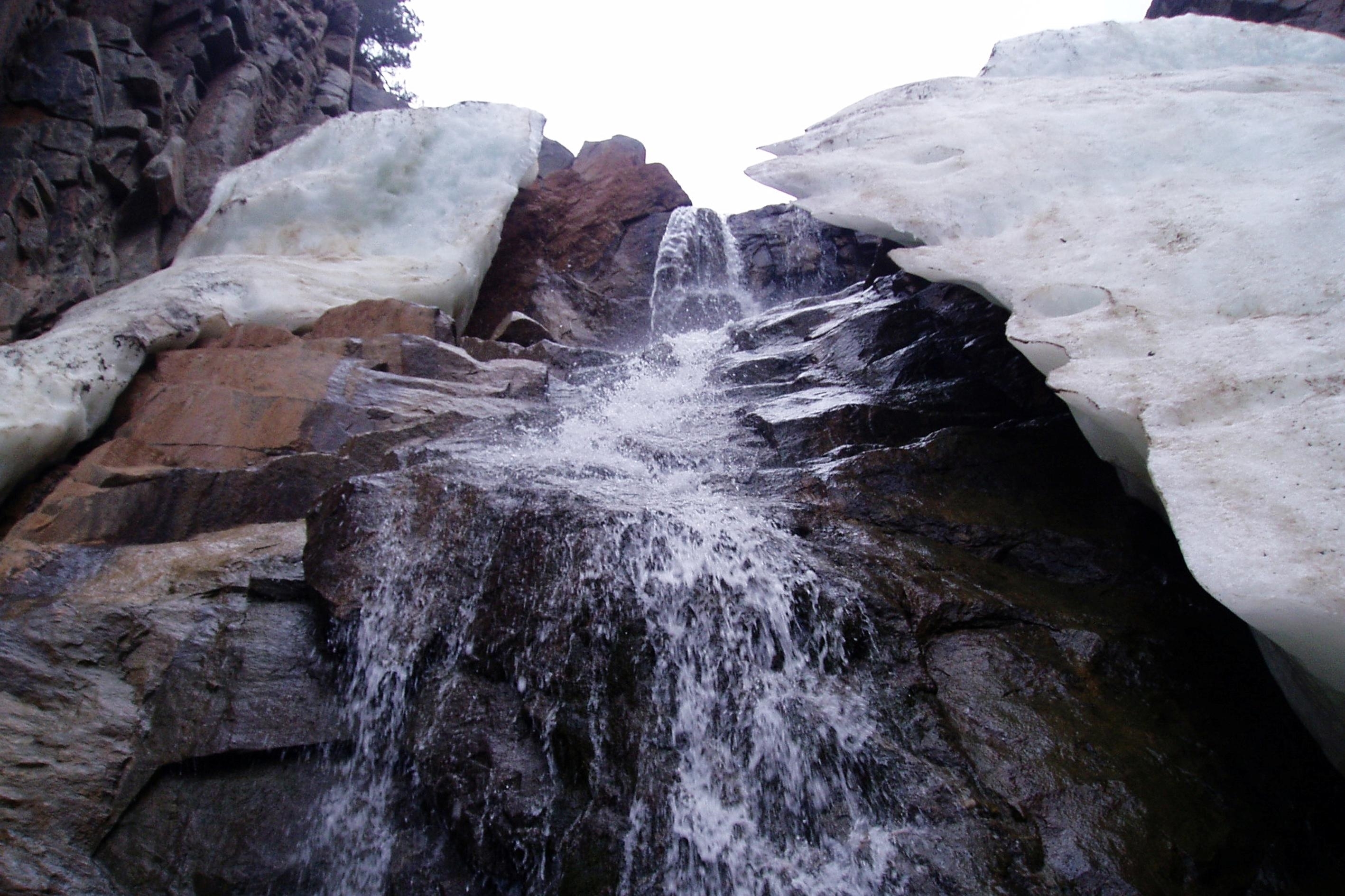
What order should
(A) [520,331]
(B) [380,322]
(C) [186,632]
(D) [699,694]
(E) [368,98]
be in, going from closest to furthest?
1. (D) [699,694]
2. (C) [186,632]
3. (B) [380,322]
4. (A) [520,331]
5. (E) [368,98]

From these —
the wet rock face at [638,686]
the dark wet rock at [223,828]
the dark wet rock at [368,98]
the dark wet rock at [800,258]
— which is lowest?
the dark wet rock at [223,828]

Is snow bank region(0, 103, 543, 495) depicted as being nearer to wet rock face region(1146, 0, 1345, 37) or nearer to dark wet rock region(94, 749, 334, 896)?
dark wet rock region(94, 749, 334, 896)

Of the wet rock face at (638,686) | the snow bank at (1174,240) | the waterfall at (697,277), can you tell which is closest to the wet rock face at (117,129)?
the wet rock face at (638,686)

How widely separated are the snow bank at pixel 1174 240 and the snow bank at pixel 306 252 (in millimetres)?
4097

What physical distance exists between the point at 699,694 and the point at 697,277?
10.5 m

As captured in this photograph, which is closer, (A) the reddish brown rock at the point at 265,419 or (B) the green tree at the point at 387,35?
(A) the reddish brown rock at the point at 265,419

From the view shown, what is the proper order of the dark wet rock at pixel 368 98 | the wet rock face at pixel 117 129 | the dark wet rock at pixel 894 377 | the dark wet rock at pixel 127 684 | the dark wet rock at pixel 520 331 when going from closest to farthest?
1. the dark wet rock at pixel 127 684
2. the dark wet rock at pixel 894 377
3. the wet rock face at pixel 117 129
4. the dark wet rock at pixel 520 331
5. the dark wet rock at pixel 368 98

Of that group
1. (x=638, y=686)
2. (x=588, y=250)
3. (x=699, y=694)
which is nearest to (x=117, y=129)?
(x=588, y=250)

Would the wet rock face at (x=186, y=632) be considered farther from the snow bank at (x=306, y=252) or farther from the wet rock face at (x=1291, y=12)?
the wet rock face at (x=1291, y=12)

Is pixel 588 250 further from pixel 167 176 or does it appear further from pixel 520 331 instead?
pixel 167 176

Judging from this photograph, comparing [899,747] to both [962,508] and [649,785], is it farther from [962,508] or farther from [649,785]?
[962,508]

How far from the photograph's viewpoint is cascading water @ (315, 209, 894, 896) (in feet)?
8.28

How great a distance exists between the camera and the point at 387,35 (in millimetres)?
20234

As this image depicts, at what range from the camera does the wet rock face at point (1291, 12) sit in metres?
8.66
